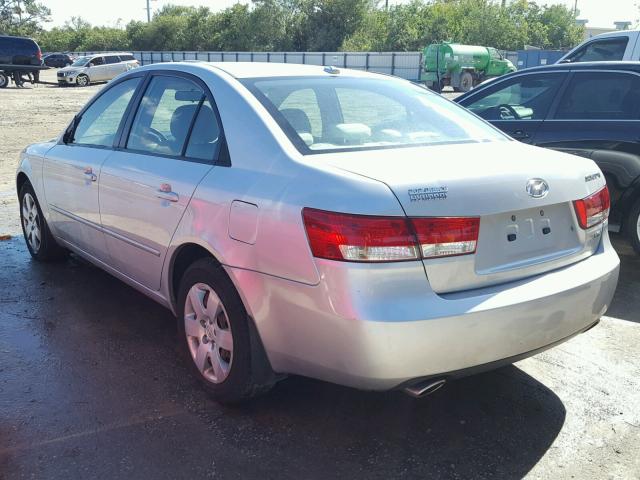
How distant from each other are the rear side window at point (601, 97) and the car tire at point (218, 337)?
4.00 m

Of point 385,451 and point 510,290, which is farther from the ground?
point 510,290

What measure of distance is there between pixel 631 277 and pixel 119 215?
3998mm

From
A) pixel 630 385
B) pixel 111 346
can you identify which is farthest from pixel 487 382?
pixel 111 346

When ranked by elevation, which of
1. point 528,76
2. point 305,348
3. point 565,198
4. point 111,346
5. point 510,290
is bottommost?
point 111,346

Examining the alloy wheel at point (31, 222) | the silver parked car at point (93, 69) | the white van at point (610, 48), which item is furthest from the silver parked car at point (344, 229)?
the silver parked car at point (93, 69)

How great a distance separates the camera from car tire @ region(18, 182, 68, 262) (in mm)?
5445

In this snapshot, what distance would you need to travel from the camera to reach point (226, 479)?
269cm

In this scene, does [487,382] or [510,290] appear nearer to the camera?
[510,290]

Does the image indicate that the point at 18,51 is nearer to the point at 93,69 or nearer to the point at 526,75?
the point at 93,69

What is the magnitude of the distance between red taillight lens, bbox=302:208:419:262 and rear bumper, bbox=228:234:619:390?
38mm

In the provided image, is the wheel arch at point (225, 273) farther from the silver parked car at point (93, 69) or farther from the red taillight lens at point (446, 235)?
the silver parked car at point (93, 69)

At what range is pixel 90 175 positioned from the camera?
4.30 meters

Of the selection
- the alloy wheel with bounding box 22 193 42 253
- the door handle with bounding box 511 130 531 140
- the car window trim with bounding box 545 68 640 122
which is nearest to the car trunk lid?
the car window trim with bounding box 545 68 640 122

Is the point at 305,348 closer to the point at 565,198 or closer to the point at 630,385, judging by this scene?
the point at 565,198
